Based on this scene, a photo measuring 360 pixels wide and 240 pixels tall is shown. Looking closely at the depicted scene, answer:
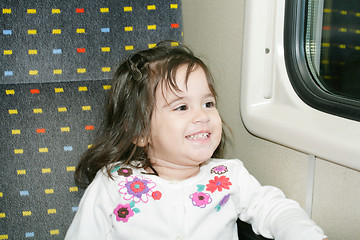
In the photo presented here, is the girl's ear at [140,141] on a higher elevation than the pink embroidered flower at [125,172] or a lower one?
higher

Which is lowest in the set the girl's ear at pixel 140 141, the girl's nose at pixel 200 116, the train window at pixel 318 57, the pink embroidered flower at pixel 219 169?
the pink embroidered flower at pixel 219 169

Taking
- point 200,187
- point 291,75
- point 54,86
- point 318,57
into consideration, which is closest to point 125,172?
point 200,187

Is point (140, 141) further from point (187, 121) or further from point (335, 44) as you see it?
point (335, 44)

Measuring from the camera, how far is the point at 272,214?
1.12 m

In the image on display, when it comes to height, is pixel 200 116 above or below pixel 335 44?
below

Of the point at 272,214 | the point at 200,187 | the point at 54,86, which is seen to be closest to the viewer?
the point at 272,214

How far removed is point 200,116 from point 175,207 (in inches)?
11.7

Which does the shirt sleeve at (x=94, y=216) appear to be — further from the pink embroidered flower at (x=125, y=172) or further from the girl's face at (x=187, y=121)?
the girl's face at (x=187, y=121)

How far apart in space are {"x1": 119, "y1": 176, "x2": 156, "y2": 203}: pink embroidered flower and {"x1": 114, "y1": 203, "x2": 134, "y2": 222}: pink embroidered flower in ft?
0.09

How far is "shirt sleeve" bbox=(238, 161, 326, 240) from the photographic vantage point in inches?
39.1

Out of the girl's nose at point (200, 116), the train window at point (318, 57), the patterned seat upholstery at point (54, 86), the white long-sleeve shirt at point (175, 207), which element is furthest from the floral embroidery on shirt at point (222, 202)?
the patterned seat upholstery at point (54, 86)

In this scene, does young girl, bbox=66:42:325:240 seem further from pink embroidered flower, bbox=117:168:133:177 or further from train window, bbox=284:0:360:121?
train window, bbox=284:0:360:121

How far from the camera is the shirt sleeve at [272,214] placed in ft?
3.26

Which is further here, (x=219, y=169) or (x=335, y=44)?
(x=335, y=44)
